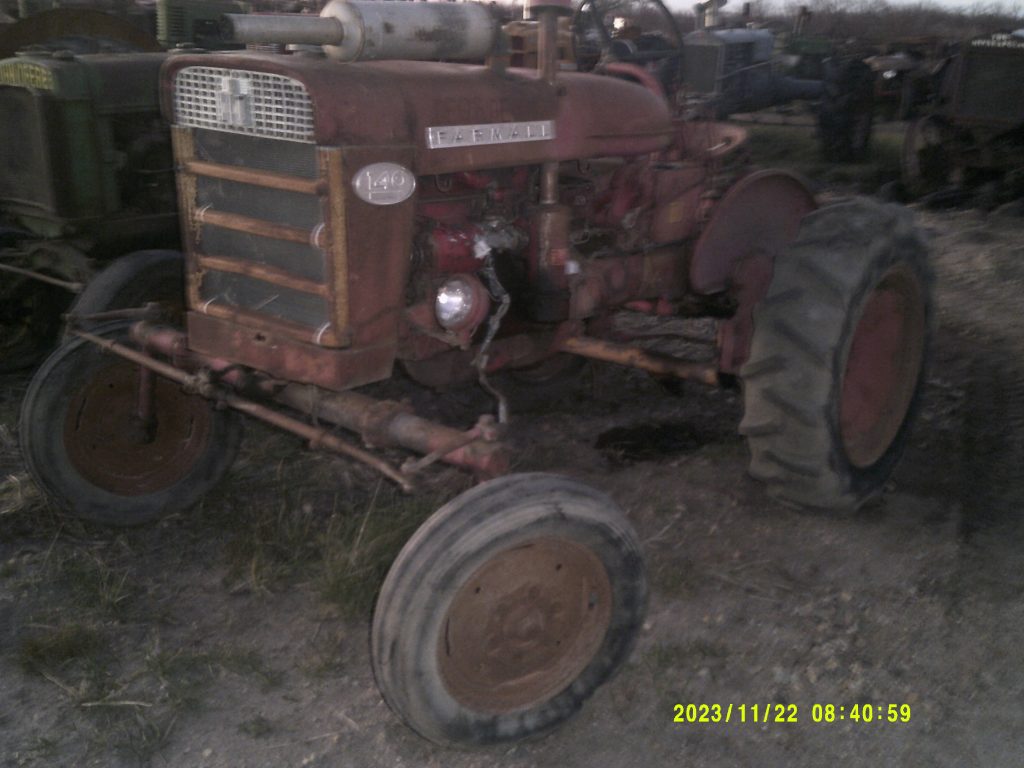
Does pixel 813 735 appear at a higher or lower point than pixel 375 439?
lower

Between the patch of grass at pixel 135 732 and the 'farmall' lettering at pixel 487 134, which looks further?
the 'farmall' lettering at pixel 487 134

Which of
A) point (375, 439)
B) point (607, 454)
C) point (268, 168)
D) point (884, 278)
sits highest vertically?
point (268, 168)

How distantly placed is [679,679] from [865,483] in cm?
118

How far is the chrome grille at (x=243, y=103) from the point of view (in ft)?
8.66

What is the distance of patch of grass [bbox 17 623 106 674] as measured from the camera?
2.99 meters

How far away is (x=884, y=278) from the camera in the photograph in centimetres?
367

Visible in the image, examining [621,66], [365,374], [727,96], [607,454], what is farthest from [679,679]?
[727,96]

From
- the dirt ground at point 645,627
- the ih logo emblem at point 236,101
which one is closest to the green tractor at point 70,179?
the dirt ground at point 645,627

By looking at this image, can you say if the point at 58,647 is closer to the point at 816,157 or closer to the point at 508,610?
the point at 508,610

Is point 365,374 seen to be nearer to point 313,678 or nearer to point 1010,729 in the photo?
point 313,678

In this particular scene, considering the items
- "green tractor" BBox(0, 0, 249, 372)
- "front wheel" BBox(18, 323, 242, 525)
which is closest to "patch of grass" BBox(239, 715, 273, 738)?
"front wheel" BBox(18, 323, 242, 525)

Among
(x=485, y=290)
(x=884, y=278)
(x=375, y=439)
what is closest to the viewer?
(x=375, y=439)

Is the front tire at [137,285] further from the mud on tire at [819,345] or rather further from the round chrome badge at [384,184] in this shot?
the mud on tire at [819,345]
